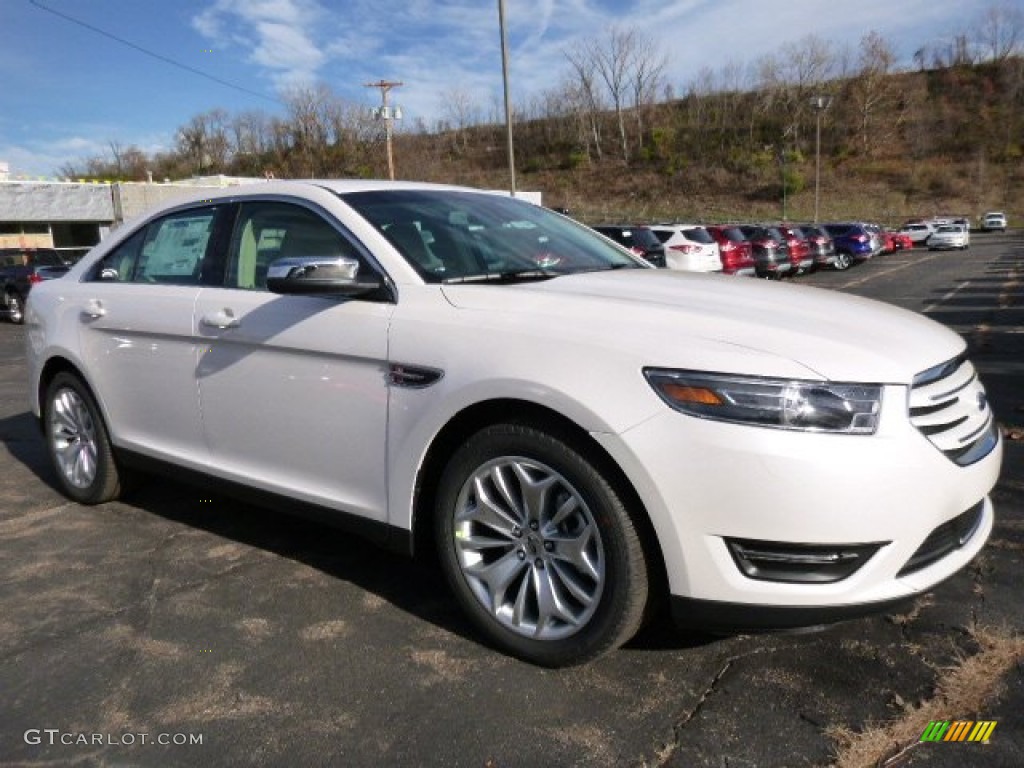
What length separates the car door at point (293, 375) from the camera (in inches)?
114

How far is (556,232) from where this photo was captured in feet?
12.3

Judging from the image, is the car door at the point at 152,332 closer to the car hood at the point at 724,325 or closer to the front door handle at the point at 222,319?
the front door handle at the point at 222,319

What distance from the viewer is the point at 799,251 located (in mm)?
24344

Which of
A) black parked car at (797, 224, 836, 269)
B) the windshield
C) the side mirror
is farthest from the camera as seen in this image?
black parked car at (797, 224, 836, 269)

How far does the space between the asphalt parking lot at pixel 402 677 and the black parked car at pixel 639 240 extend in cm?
1445

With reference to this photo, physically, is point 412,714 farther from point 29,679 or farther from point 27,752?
point 29,679

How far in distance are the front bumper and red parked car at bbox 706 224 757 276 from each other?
18690mm

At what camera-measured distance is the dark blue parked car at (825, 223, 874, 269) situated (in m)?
28.5

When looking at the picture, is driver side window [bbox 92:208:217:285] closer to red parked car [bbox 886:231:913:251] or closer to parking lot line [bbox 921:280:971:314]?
parking lot line [bbox 921:280:971:314]

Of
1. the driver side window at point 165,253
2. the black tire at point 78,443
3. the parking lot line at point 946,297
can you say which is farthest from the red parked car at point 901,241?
the black tire at point 78,443

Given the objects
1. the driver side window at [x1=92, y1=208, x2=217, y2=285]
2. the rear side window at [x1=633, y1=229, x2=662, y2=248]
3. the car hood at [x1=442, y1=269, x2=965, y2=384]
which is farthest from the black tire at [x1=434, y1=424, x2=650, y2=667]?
the rear side window at [x1=633, y1=229, x2=662, y2=248]

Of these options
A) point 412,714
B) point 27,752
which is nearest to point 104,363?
point 27,752

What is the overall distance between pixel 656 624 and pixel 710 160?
272 feet

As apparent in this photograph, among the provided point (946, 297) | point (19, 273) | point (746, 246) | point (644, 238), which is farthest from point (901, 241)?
point (19, 273)
